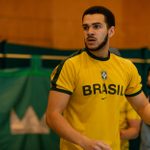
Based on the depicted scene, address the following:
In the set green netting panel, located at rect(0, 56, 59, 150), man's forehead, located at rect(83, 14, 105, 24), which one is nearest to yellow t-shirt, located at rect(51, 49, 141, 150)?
man's forehead, located at rect(83, 14, 105, 24)

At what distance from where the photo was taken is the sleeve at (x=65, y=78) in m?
1.91

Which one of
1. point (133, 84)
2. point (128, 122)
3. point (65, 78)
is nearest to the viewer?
point (65, 78)

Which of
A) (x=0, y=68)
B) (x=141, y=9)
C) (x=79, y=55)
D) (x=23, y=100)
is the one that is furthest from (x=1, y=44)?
(x=141, y=9)

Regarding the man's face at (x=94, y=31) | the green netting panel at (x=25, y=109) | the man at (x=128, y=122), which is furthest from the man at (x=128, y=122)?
the man's face at (x=94, y=31)

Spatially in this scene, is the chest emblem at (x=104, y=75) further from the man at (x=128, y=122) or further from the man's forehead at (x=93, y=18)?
the man at (x=128, y=122)

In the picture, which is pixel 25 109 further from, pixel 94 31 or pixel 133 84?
pixel 94 31

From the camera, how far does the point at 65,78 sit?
6.33 feet

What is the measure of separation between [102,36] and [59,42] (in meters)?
1.97

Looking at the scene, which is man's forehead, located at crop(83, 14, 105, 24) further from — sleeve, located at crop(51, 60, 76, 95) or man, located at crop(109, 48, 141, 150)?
man, located at crop(109, 48, 141, 150)

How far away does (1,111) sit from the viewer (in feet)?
10.3

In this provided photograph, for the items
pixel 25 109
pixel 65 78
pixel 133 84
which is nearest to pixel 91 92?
pixel 65 78

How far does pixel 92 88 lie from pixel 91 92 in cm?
2

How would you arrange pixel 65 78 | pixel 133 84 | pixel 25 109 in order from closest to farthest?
pixel 65 78 → pixel 133 84 → pixel 25 109

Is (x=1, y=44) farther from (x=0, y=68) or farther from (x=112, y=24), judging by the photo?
(x=112, y=24)
